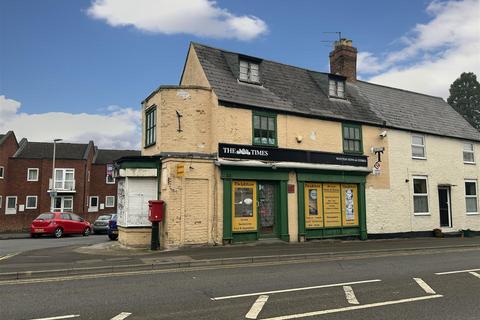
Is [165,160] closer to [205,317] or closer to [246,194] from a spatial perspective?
[246,194]

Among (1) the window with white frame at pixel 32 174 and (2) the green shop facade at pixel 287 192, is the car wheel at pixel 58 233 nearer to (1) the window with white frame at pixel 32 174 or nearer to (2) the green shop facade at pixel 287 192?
(2) the green shop facade at pixel 287 192

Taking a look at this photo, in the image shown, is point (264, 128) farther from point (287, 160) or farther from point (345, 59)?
point (345, 59)

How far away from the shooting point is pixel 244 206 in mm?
15461

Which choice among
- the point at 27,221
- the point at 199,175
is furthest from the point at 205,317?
the point at 27,221

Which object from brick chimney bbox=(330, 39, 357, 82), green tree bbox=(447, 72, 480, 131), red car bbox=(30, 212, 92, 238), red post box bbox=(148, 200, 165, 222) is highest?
green tree bbox=(447, 72, 480, 131)

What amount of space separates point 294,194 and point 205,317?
1103 cm

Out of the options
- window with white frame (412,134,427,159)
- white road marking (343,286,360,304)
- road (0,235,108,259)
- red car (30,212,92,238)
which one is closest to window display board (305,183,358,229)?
window with white frame (412,134,427,159)

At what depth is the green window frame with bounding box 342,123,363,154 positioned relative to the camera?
1838 centimetres

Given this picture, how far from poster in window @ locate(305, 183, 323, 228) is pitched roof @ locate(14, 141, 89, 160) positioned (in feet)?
99.2

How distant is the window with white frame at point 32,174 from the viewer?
38.3 m

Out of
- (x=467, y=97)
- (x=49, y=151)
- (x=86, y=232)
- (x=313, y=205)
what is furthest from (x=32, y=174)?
(x=467, y=97)

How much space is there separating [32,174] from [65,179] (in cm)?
304

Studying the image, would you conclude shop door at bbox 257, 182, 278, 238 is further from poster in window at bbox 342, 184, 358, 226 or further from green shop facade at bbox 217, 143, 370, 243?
poster in window at bbox 342, 184, 358, 226

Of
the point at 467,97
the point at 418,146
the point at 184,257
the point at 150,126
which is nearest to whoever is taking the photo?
the point at 184,257
